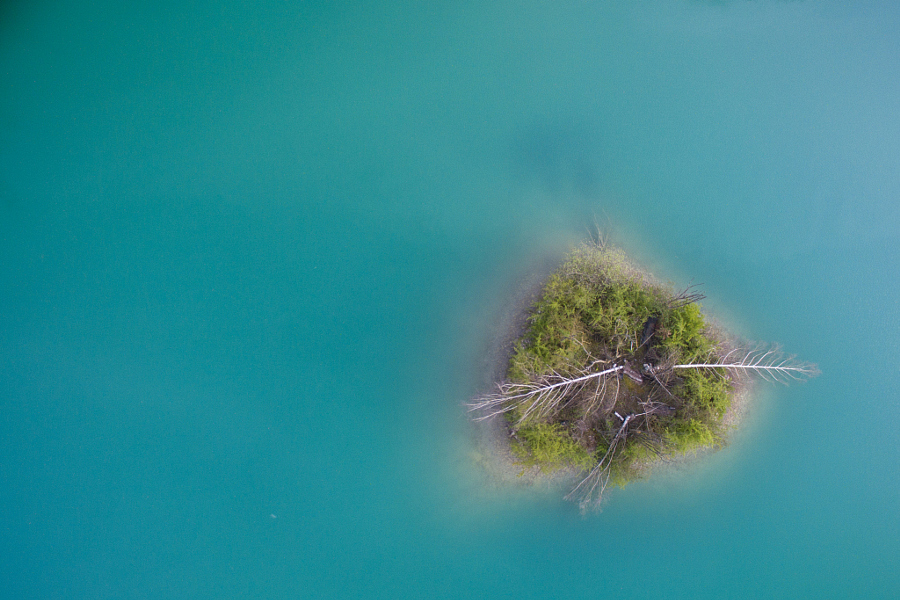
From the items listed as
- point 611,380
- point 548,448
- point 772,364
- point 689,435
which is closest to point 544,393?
point 548,448

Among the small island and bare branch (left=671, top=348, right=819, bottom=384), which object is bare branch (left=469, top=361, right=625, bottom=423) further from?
bare branch (left=671, top=348, right=819, bottom=384)

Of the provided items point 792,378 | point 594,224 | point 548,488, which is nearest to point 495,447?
point 548,488

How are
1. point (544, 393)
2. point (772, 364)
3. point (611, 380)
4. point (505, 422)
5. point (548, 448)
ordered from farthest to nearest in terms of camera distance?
point (772, 364) → point (505, 422) → point (611, 380) → point (548, 448) → point (544, 393)

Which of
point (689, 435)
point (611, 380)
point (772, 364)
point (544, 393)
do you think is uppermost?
point (772, 364)

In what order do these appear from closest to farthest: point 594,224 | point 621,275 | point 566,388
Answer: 1. point 566,388
2. point 621,275
3. point 594,224

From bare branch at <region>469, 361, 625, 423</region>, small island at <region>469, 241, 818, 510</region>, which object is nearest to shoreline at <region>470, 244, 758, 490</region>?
small island at <region>469, 241, 818, 510</region>

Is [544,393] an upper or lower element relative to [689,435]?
upper

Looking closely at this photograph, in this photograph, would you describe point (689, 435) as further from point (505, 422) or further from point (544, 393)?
point (505, 422)

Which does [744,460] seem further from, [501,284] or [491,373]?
[501,284]

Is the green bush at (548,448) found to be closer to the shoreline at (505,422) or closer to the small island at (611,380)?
the small island at (611,380)

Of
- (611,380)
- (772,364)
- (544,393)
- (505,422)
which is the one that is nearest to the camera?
(544,393)
